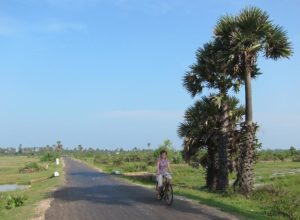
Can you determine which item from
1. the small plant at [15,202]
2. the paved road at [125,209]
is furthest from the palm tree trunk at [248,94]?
the small plant at [15,202]

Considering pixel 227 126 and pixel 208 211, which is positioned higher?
pixel 227 126

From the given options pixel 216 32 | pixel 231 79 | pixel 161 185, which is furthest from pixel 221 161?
pixel 161 185

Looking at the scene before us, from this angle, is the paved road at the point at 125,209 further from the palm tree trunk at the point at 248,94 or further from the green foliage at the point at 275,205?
the palm tree trunk at the point at 248,94

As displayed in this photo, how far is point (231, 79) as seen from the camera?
28.9 meters

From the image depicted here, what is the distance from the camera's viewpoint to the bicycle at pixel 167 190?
17.9 metres

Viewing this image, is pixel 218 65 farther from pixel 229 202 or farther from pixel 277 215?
pixel 277 215

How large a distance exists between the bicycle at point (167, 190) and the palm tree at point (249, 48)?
247 inches

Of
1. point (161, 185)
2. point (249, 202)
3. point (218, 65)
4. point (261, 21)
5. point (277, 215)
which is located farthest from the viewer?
point (218, 65)

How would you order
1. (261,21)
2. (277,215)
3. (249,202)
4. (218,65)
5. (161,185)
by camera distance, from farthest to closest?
(218,65) < (261,21) < (249,202) < (161,185) < (277,215)

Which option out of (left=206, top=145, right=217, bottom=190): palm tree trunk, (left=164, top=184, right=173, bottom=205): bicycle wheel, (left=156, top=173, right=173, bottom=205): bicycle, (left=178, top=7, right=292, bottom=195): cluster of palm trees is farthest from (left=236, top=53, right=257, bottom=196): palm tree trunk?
(left=164, top=184, right=173, bottom=205): bicycle wheel

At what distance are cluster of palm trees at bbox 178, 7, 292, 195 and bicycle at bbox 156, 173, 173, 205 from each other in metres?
6.19

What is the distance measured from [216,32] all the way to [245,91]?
3.49m

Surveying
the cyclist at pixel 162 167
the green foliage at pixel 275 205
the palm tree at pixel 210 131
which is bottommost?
the green foliage at pixel 275 205

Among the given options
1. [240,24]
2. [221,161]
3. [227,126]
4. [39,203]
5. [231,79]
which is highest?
[240,24]
